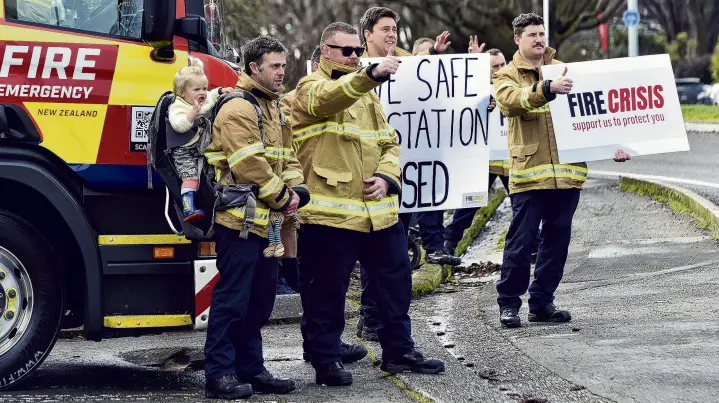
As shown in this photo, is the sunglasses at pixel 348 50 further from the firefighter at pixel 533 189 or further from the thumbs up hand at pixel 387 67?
the firefighter at pixel 533 189

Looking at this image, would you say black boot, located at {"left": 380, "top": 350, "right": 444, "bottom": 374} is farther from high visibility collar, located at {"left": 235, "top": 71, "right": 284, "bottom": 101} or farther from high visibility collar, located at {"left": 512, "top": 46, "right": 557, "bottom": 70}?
high visibility collar, located at {"left": 512, "top": 46, "right": 557, "bottom": 70}

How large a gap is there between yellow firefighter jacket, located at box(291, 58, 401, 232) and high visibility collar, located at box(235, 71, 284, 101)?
318mm

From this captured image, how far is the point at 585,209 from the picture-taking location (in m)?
14.7

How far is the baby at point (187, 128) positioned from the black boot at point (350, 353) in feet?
4.88

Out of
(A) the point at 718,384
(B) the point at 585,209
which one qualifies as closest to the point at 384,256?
(A) the point at 718,384

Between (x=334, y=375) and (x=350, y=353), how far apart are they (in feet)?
2.41

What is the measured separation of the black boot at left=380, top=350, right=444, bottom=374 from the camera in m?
7.21

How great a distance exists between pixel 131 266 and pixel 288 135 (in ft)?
3.32

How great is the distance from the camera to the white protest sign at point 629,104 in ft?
29.3

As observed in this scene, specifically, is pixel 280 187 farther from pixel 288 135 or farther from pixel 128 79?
pixel 128 79

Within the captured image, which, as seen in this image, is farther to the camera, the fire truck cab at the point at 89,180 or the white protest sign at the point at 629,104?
the white protest sign at the point at 629,104

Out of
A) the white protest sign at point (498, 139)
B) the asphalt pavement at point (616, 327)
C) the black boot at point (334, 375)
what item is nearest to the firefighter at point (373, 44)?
the asphalt pavement at point (616, 327)

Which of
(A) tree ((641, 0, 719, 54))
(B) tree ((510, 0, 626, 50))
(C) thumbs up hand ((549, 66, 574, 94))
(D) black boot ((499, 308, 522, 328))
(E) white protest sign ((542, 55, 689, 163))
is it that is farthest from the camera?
(A) tree ((641, 0, 719, 54))

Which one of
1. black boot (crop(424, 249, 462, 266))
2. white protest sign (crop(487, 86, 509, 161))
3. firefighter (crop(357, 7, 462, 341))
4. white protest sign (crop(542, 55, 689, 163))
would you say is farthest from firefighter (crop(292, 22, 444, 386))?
white protest sign (crop(487, 86, 509, 161))
